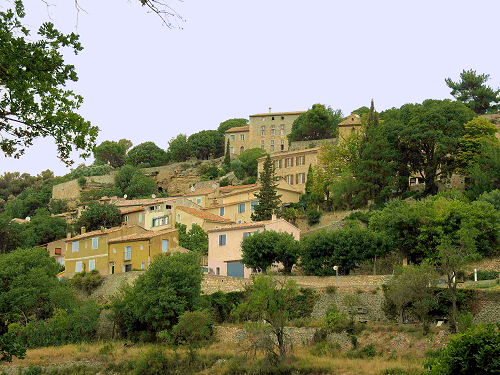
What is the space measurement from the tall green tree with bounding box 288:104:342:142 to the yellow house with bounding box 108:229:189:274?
127ft

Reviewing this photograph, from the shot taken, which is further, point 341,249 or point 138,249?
point 138,249

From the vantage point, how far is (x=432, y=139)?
5825 centimetres

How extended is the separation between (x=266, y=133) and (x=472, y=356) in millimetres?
82754

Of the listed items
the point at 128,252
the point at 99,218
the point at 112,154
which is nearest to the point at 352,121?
the point at 99,218

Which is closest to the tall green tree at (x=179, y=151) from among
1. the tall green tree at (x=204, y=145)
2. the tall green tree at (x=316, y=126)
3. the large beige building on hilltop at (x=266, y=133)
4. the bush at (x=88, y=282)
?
the tall green tree at (x=204, y=145)

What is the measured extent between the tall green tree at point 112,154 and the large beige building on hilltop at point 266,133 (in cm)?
1799

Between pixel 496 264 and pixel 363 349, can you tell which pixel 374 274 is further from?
pixel 363 349

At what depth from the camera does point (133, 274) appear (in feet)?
158

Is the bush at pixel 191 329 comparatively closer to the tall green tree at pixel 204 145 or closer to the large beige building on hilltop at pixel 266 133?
the large beige building on hilltop at pixel 266 133

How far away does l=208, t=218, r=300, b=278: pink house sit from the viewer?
51156 millimetres

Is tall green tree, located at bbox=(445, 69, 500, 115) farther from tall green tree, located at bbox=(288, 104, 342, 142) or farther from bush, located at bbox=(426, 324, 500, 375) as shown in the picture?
bush, located at bbox=(426, 324, 500, 375)

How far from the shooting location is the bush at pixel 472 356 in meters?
18.3

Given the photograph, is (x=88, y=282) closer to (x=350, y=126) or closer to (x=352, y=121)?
(x=350, y=126)

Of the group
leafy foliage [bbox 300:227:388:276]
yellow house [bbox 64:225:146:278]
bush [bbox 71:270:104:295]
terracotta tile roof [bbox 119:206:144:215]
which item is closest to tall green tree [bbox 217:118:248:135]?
terracotta tile roof [bbox 119:206:144:215]
